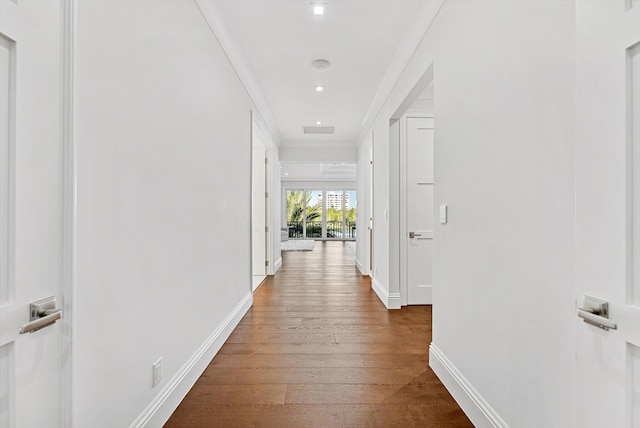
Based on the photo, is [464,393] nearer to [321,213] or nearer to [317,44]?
[317,44]

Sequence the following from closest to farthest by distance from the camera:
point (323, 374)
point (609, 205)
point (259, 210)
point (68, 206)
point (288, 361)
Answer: point (609, 205) → point (68, 206) → point (323, 374) → point (288, 361) → point (259, 210)

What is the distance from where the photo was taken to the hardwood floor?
1.70 metres

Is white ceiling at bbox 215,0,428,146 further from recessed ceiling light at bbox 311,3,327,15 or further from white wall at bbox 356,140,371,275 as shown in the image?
white wall at bbox 356,140,371,275

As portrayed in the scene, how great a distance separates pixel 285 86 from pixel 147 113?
2426mm

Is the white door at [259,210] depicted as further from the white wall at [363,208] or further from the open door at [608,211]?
the open door at [608,211]

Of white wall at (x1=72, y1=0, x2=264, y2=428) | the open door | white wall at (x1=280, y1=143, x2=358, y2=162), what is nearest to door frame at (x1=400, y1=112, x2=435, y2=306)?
white wall at (x1=72, y1=0, x2=264, y2=428)

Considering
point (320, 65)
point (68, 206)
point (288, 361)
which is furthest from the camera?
point (320, 65)

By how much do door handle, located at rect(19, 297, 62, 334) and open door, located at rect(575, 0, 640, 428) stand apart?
1409mm

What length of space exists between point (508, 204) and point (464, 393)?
106cm

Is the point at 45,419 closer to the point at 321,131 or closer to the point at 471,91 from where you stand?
the point at 471,91

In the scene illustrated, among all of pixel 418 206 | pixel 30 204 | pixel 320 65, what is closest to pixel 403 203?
pixel 418 206

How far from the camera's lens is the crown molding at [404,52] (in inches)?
85.4

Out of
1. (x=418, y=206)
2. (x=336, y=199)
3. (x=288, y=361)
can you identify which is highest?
(x=336, y=199)

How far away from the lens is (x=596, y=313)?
2.55ft
